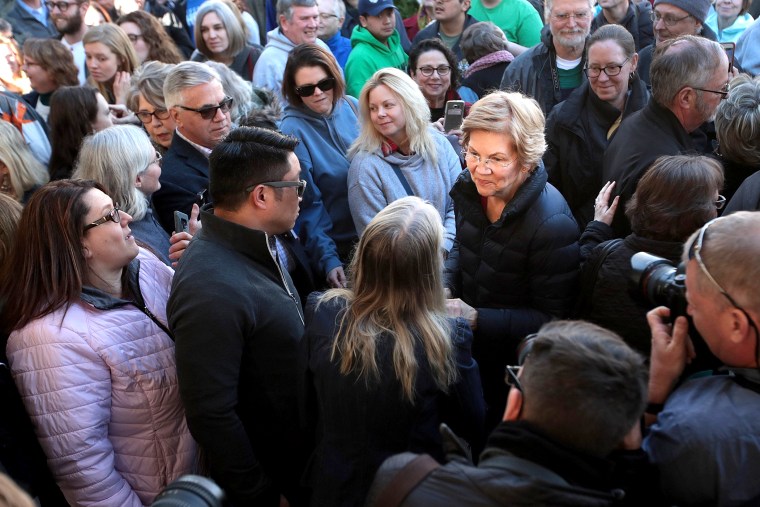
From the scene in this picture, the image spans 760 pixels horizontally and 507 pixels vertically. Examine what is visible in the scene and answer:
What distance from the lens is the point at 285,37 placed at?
5715 millimetres

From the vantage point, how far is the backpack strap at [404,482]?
1.50 meters

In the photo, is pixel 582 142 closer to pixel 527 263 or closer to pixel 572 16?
pixel 572 16

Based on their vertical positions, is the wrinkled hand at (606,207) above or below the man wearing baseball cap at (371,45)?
below

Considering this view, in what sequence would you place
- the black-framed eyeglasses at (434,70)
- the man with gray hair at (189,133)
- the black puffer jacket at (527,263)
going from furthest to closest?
the black-framed eyeglasses at (434,70) → the man with gray hair at (189,133) → the black puffer jacket at (527,263)

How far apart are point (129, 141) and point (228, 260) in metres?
1.25

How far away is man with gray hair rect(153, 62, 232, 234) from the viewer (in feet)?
12.2

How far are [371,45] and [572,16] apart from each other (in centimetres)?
175

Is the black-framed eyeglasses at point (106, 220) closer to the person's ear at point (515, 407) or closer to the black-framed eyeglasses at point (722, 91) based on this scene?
the person's ear at point (515, 407)

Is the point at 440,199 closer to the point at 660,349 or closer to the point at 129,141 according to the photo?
the point at 129,141

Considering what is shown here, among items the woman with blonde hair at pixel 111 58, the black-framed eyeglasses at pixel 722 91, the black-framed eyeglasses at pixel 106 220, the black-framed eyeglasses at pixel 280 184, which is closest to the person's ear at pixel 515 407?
the black-framed eyeglasses at pixel 280 184

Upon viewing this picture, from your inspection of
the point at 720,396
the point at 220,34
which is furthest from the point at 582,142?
the point at 220,34

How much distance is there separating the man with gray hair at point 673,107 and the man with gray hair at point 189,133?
2.00 metres

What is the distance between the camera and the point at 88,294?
249 cm

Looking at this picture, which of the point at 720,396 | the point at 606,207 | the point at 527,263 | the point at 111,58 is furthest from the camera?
the point at 111,58
